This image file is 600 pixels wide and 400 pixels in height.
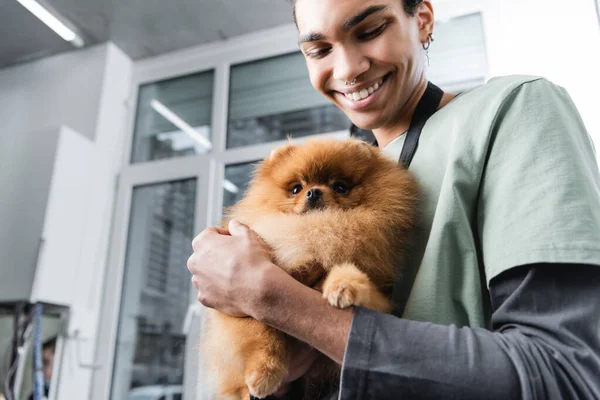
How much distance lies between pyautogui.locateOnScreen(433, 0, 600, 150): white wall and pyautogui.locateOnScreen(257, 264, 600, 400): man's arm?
2.24m

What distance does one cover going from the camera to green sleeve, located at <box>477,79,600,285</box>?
674mm

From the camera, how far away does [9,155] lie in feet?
11.7

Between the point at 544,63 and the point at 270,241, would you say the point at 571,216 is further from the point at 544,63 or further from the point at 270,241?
the point at 544,63

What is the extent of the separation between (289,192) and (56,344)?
2.96m

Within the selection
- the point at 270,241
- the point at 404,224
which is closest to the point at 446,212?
the point at 404,224

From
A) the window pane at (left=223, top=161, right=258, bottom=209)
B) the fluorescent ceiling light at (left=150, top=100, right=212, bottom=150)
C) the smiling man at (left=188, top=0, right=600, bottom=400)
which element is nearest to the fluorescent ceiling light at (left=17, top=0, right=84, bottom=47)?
the fluorescent ceiling light at (left=150, top=100, right=212, bottom=150)

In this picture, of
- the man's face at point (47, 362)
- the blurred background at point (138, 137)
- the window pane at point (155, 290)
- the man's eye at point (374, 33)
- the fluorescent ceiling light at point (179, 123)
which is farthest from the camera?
the fluorescent ceiling light at point (179, 123)

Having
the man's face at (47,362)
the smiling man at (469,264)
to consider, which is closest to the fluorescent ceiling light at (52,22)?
the man's face at (47,362)

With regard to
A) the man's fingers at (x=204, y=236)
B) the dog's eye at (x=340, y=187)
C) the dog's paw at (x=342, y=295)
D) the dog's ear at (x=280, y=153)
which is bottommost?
the dog's paw at (x=342, y=295)

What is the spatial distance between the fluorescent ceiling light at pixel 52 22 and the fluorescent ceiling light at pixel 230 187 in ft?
5.39

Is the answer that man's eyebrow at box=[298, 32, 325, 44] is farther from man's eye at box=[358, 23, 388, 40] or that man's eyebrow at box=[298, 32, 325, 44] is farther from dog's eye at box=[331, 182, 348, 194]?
dog's eye at box=[331, 182, 348, 194]

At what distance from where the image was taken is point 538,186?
72cm

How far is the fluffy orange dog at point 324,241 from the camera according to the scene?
0.81 m

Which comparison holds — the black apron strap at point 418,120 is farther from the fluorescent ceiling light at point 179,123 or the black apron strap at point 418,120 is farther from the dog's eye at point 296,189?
the fluorescent ceiling light at point 179,123
